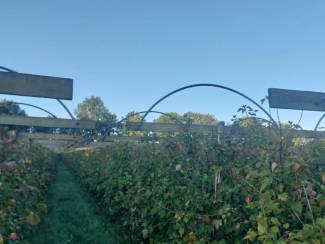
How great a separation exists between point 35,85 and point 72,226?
4076mm

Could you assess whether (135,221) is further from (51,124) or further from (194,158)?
(51,124)

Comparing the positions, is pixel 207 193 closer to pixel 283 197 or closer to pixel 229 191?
pixel 229 191

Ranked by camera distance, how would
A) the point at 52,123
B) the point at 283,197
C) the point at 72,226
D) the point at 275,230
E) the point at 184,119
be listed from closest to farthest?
the point at 275,230, the point at 283,197, the point at 52,123, the point at 184,119, the point at 72,226

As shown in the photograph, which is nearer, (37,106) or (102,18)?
(37,106)

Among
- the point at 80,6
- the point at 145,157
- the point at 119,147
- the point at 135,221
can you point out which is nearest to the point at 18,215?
the point at 135,221

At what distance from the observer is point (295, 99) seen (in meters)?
4.36

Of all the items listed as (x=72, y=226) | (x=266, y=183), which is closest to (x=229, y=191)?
(x=266, y=183)

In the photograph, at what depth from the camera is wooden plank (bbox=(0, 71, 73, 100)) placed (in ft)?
9.61

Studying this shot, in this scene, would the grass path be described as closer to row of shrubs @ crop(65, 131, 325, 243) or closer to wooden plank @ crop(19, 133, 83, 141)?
row of shrubs @ crop(65, 131, 325, 243)

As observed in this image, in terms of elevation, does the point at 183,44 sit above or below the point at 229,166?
above

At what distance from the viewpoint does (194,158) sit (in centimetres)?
350

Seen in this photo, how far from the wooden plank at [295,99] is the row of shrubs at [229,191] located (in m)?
0.64

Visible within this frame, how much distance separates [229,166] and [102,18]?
42.8ft

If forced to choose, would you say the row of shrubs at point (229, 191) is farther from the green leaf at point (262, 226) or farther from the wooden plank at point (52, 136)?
the wooden plank at point (52, 136)
